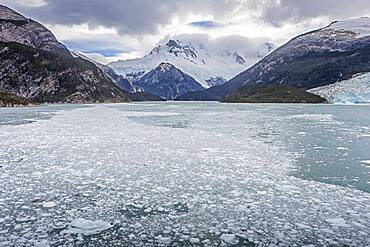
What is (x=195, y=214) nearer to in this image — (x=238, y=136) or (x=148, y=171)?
(x=148, y=171)

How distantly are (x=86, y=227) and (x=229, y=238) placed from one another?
3.25 m

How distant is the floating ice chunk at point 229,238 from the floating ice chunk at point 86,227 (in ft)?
8.51

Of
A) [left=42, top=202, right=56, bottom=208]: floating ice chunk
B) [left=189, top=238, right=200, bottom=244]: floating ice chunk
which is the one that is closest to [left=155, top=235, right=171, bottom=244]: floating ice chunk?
[left=189, top=238, right=200, bottom=244]: floating ice chunk

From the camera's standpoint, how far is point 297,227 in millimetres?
8109

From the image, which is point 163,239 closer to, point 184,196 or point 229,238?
point 229,238

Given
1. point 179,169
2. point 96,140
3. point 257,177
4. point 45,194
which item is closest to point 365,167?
point 257,177

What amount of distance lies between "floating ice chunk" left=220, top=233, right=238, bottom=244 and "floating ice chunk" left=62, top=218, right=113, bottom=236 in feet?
8.51

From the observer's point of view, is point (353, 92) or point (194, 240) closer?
point (194, 240)

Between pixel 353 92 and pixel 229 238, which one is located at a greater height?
pixel 353 92

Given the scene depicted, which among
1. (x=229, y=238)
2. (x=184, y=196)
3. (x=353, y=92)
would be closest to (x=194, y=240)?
(x=229, y=238)

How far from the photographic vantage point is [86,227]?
8.01 meters

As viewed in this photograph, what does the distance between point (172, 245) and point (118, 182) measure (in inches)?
209

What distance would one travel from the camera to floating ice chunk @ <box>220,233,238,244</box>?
727cm

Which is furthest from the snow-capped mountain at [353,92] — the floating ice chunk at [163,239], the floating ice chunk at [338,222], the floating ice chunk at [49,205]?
the floating ice chunk at [163,239]
